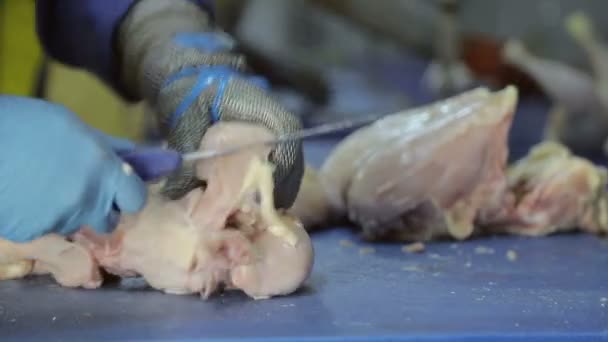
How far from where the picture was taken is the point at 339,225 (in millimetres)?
1326

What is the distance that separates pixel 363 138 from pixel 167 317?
0.61 m

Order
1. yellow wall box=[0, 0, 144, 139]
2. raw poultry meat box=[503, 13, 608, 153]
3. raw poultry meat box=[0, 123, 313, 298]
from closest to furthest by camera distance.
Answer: raw poultry meat box=[0, 123, 313, 298]
yellow wall box=[0, 0, 144, 139]
raw poultry meat box=[503, 13, 608, 153]

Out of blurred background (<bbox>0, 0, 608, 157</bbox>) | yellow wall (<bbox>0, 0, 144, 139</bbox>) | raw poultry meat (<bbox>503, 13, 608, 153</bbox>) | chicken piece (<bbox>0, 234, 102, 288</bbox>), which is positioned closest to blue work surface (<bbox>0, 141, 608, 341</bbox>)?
chicken piece (<bbox>0, 234, 102, 288</bbox>)

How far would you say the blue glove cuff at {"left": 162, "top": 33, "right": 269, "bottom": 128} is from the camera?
0.88 m

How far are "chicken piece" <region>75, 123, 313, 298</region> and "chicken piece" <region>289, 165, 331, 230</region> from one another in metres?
0.39

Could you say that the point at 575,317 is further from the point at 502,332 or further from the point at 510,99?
the point at 510,99

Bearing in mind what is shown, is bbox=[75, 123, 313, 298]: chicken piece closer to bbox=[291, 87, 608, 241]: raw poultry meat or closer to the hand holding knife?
the hand holding knife

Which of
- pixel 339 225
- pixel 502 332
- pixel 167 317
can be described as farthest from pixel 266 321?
pixel 339 225

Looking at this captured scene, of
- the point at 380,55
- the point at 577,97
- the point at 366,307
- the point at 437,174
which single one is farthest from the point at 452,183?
the point at 380,55

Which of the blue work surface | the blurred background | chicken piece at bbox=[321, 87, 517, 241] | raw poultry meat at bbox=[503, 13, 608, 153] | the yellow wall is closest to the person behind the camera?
the blue work surface

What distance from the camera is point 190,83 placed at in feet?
3.06

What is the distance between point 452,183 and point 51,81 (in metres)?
1.22

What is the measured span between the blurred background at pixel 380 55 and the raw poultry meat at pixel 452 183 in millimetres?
913

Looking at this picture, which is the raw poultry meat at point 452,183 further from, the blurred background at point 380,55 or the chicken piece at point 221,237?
the blurred background at point 380,55
